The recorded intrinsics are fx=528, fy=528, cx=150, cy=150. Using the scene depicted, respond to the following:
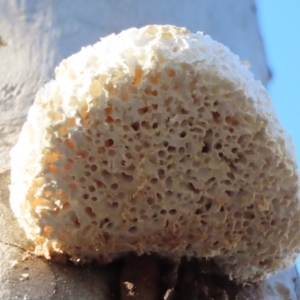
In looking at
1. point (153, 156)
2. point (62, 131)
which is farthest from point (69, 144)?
point (153, 156)

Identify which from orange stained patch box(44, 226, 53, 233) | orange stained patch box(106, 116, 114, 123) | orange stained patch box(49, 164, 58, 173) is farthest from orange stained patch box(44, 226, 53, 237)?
orange stained patch box(106, 116, 114, 123)

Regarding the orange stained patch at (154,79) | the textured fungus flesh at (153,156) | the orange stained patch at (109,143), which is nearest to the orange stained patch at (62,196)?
the textured fungus flesh at (153,156)

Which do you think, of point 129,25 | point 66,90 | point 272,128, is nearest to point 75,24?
point 129,25

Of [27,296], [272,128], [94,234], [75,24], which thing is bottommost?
[27,296]

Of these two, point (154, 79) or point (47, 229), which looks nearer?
point (154, 79)

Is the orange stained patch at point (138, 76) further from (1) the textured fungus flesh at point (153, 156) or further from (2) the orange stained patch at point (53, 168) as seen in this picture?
(2) the orange stained patch at point (53, 168)

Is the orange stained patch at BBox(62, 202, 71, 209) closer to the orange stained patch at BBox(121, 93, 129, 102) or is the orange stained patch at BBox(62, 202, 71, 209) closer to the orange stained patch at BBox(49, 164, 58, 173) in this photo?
the orange stained patch at BBox(49, 164, 58, 173)

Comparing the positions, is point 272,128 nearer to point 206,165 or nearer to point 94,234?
point 206,165

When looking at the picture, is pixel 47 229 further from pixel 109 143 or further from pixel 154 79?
pixel 154 79
